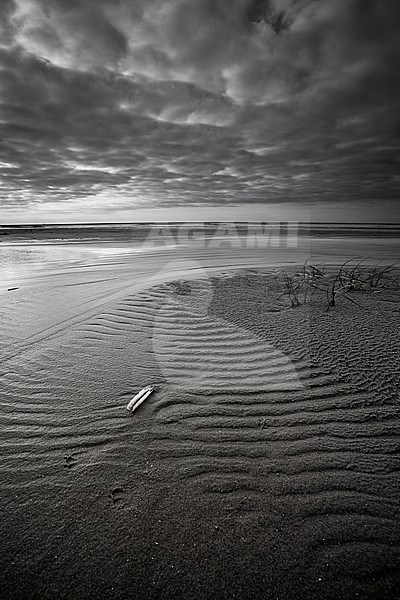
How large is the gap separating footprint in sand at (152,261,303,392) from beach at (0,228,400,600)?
21 mm

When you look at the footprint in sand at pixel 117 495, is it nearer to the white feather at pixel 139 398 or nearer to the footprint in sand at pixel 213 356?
the white feather at pixel 139 398

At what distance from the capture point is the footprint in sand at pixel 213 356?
2916 millimetres

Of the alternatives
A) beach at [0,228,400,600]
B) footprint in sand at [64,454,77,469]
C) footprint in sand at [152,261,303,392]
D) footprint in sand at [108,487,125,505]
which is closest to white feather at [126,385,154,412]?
beach at [0,228,400,600]

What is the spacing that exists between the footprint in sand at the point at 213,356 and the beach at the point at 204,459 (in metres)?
0.02

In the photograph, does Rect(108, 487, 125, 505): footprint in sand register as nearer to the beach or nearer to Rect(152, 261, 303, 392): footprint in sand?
the beach

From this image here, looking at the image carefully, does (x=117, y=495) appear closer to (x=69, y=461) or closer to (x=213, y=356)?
(x=69, y=461)

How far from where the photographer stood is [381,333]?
3.68 m

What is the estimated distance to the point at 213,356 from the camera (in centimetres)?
348

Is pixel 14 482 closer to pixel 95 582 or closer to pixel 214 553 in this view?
pixel 95 582

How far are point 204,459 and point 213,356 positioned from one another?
1.50 meters

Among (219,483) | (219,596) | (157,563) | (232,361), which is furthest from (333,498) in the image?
(232,361)

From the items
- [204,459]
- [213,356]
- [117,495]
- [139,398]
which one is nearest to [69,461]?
[117,495]

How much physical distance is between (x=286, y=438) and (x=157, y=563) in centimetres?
111

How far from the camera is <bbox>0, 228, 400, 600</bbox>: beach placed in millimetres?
1406
